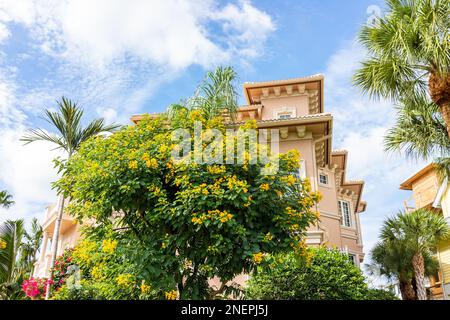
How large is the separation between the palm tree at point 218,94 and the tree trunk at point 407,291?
13030 millimetres

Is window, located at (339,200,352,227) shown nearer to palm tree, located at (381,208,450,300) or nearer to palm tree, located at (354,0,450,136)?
palm tree, located at (381,208,450,300)

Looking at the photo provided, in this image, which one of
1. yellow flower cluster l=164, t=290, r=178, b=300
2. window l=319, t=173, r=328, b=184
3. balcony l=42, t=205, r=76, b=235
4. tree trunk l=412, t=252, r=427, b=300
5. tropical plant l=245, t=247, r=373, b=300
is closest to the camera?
yellow flower cluster l=164, t=290, r=178, b=300

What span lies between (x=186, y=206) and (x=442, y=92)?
8.06 meters

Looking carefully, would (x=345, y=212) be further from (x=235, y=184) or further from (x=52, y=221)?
(x=235, y=184)

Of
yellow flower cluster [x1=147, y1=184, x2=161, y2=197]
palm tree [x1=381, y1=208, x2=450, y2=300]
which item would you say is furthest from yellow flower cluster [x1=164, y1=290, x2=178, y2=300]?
palm tree [x1=381, y1=208, x2=450, y2=300]

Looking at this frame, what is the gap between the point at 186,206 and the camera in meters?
7.20

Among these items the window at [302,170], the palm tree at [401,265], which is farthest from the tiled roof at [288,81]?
the palm tree at [401,265]

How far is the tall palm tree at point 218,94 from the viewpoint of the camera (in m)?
12.7

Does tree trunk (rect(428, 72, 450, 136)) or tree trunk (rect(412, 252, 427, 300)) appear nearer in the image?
tree trunk (rect(428, 72, 450, 136))

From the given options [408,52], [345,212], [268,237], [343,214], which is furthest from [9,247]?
[345,212]

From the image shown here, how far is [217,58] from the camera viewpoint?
552 inches

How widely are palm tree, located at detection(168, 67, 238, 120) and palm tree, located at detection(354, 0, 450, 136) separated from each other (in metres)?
4.13

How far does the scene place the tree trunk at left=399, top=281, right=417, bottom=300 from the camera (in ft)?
62.7

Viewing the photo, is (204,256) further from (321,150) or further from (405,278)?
(405,278)
